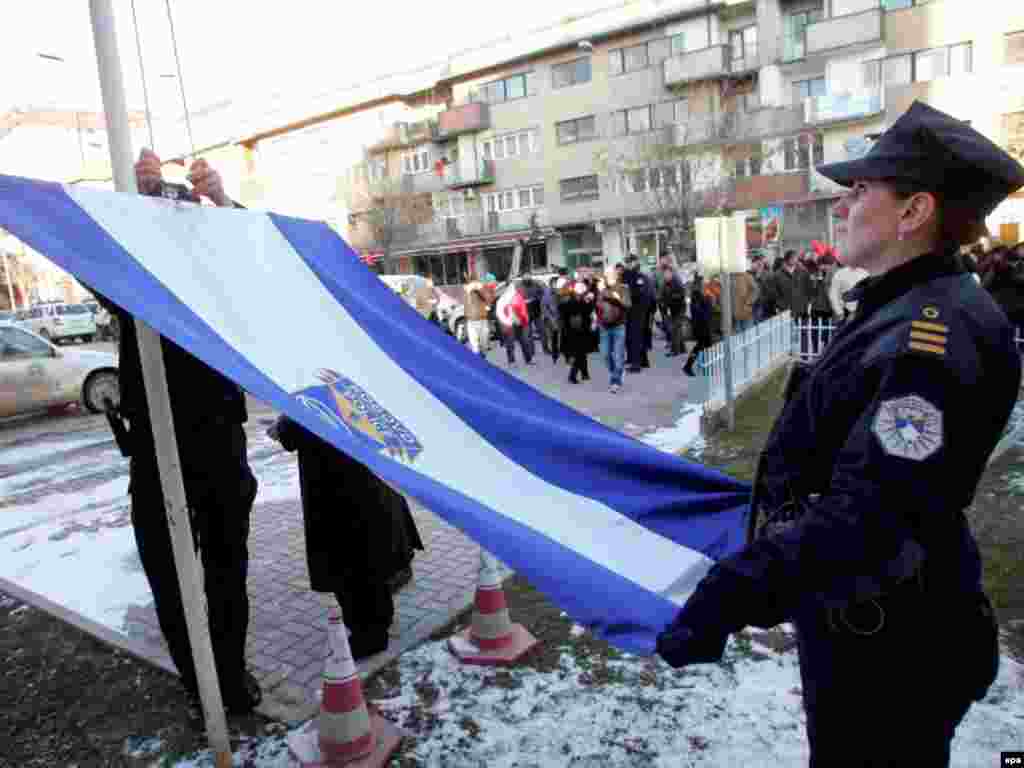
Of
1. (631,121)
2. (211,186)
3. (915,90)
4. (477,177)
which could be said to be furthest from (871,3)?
(211,186)

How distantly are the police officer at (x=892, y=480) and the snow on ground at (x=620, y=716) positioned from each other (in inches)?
53.1

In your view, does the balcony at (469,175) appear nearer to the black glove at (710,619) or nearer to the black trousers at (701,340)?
the black trousers at (701,340)

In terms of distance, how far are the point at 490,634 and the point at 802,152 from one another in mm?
32382

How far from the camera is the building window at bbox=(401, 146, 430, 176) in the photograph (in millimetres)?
45259

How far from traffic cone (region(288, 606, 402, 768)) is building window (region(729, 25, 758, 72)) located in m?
34.4

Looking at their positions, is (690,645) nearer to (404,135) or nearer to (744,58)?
(744,58)

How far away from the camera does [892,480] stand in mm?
1381

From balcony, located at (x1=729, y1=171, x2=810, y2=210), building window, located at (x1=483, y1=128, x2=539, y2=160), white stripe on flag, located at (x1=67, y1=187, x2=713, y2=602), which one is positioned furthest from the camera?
building window, located at (x1=483, y1=128, x2=539, y2=160)

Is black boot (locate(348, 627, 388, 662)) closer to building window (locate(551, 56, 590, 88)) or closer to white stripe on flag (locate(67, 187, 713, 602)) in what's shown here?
white stripe on flag (locate(67, 187, 713, 602))

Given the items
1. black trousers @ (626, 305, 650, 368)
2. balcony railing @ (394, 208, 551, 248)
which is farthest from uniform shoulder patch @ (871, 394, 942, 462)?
balcony railing @ (394, 208, 551, 248)

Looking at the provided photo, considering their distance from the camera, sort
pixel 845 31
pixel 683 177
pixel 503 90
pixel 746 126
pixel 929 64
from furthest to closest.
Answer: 1. pixel 503 90
2. pixel 746 126
3. pixel 845 31
4. pixel 683 177
5. pixel 929 64

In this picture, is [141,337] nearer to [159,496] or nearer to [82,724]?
[159,496]

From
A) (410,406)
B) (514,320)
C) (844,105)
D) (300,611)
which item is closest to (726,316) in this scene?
(300,611)

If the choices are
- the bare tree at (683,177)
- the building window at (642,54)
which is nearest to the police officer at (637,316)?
the bare tree at (683,177)
